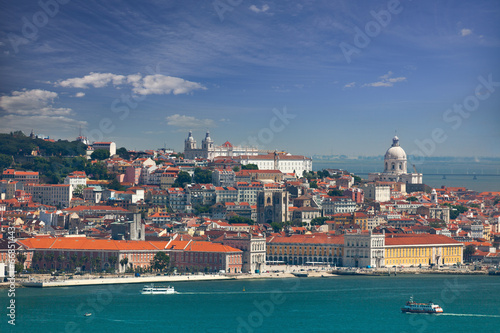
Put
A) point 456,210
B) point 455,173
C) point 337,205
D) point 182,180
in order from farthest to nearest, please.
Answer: point 455,173 → point 456,210 → point 182,180 → point 337,205

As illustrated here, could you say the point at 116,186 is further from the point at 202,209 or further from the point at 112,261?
the point at 112,261

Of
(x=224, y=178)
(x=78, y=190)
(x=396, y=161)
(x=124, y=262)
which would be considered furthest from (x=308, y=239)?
(x=396, y=161)

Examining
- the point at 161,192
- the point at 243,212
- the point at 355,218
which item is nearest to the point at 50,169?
the point at 161,192

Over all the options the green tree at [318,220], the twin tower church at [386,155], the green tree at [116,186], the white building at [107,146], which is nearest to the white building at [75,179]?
the green tree at [116,186]

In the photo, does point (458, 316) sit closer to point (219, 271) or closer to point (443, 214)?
point (219, 271)

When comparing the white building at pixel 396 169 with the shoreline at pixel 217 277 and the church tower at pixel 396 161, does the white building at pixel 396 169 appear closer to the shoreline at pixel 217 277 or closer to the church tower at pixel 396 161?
the church tower at pixel 396 161
